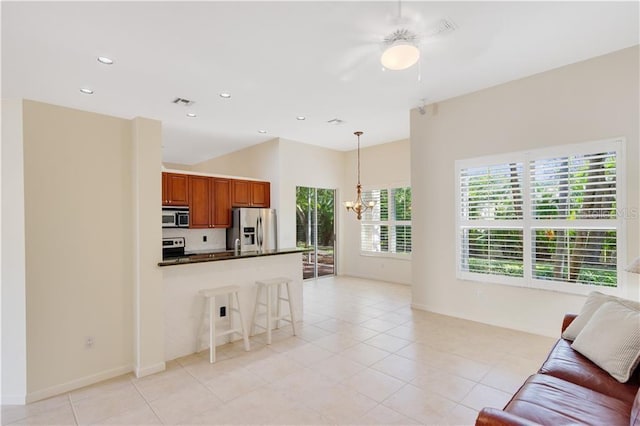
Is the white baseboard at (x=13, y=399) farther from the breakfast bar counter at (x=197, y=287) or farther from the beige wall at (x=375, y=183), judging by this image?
the beige wall at (x=375, y=183)

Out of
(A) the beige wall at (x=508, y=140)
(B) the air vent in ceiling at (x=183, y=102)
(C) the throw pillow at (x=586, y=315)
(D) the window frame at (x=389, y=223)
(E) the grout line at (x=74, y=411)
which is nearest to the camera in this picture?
(E) the grout line at (x=74, y=411)

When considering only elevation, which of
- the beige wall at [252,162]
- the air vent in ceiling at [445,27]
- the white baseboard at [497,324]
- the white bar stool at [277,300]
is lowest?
the white baseboard at [497,324]

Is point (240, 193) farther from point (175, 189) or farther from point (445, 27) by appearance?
point (445, 27)

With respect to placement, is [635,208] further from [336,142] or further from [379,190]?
[336,142]

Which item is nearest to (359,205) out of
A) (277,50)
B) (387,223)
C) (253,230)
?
(387,223)

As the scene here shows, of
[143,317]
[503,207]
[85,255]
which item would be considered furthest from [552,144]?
[85,255]

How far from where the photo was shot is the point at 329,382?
289 cm

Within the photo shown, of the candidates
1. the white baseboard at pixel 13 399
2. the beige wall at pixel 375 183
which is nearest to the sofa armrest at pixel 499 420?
the white baseboard at pixel 13 399

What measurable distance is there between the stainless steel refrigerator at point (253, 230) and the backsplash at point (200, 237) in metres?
0.18

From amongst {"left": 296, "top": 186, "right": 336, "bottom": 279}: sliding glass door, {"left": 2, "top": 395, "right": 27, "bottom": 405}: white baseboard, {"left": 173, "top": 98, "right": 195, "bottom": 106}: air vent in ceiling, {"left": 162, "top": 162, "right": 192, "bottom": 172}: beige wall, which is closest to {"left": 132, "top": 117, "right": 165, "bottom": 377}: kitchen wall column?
{"left": 2, "top": 395, "right": 27, "bottom": 405}: white baseboard

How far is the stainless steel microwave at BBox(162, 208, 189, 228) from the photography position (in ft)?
18.4

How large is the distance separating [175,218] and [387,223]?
4495 millimetres

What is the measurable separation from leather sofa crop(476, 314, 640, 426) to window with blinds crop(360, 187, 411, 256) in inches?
196

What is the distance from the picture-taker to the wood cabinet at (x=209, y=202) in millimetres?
6102
